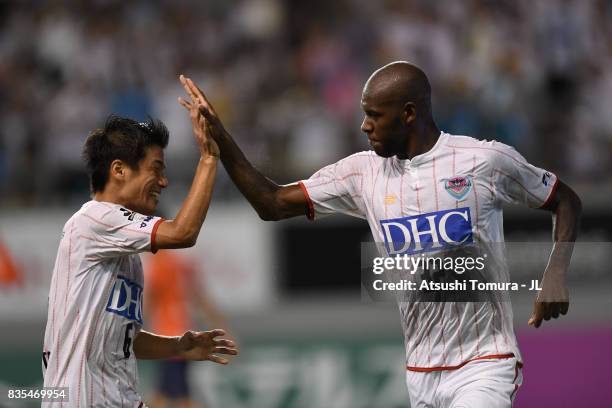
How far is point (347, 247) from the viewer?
1238cm

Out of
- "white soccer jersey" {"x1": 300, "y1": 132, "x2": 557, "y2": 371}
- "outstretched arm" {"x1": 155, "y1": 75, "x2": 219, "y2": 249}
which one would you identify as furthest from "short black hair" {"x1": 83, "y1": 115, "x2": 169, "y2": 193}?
"white soccer jersey" {"x1": 300, "y1": 132, "x2": 557, "y2": 371}

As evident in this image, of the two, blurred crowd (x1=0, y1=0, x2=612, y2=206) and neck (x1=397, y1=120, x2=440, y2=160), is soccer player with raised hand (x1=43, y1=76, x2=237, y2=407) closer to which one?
neck (x1=397, y1=120, x2=440, y2=160)

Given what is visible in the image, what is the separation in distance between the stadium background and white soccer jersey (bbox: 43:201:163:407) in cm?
549

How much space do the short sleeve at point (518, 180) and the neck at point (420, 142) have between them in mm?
344

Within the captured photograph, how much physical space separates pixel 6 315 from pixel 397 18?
6446 mm

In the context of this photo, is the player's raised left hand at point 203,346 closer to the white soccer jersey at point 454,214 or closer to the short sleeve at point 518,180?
the white soccer jersey at point 454,214

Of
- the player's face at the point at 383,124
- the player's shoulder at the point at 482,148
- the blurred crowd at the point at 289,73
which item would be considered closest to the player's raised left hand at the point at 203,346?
the player's face at the point at 383,124

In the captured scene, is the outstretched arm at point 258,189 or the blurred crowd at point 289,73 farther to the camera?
the blurred crowd at point 289,73

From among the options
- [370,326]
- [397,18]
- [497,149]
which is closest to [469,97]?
[397,18]

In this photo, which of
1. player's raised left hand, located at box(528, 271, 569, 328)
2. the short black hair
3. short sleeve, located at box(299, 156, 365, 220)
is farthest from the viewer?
short sleeve, located at box(299, 156, 365, 220)

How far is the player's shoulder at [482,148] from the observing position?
18.4 feet

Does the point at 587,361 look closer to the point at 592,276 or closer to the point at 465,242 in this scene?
the point at 592,276

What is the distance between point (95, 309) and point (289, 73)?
32.0 feet

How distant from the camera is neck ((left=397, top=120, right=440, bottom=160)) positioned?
5648 mm
